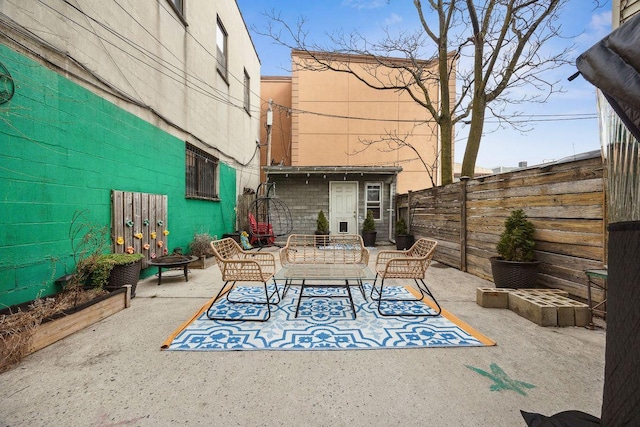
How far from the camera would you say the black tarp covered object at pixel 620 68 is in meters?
0.69

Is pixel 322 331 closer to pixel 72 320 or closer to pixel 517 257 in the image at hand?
pixel 72 320

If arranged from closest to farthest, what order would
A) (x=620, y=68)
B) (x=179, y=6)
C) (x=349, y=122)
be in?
(x=620, y=68)
(x=179, y=6)
(x=349, y=122)

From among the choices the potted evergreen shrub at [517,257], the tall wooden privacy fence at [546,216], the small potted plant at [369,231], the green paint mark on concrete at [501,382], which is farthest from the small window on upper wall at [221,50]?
the green paint mark on concrete at [501,382]

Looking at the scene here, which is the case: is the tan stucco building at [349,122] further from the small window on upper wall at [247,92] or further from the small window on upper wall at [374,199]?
the small window on upper wall at [374,199]

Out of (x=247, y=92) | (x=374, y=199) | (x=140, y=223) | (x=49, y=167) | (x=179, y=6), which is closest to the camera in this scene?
(x=49, y=167)

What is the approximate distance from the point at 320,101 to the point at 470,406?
11.3m

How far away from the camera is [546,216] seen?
3.22 metres

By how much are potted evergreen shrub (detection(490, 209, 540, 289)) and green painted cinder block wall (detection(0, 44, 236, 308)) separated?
188 inches

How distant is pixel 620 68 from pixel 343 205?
837 centimetres

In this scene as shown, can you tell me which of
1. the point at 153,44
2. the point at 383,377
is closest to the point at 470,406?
the point at 383,377

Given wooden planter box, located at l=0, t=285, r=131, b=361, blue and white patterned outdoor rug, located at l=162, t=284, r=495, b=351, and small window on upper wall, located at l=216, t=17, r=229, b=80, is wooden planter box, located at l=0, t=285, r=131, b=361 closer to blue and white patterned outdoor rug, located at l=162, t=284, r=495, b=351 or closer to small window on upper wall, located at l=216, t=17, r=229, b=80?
blue and white patterned outdoor rug, located at l=162, t=284, r=495, b=351

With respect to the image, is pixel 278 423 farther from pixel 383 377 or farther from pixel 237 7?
pixel 237 7

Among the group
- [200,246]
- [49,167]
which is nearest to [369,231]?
[200,246]

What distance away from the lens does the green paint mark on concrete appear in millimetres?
1613
